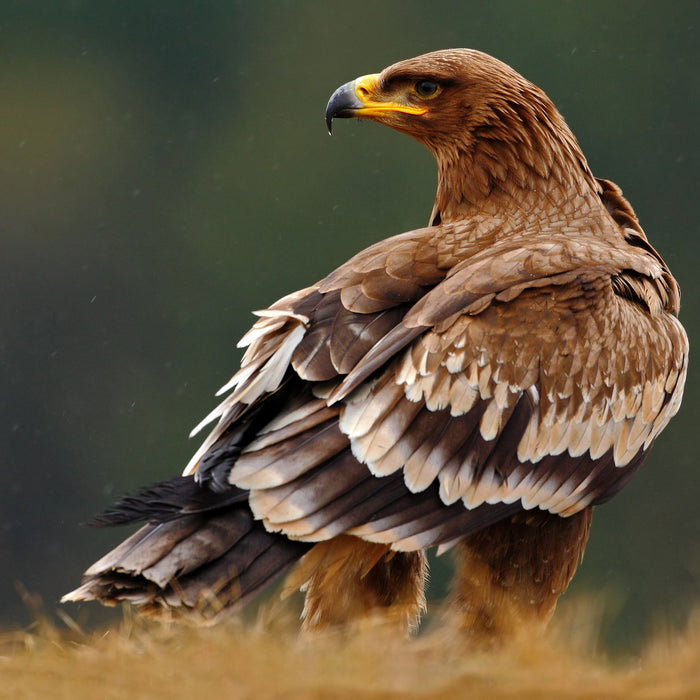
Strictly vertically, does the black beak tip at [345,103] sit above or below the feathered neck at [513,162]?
above

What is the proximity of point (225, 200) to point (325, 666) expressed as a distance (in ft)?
57.1

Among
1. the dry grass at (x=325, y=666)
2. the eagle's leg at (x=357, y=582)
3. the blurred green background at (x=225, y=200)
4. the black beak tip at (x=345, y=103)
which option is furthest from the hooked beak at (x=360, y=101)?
the blurred green background at (x=225, y=200)

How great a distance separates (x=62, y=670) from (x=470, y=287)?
1.55 m

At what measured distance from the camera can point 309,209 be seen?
18984mm

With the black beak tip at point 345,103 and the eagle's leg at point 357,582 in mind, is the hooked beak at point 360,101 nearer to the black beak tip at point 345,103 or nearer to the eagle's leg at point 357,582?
the black beak tip at point 345,103

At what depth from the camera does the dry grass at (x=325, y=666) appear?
9.21 feet

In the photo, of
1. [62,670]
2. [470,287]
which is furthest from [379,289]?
[62,670]

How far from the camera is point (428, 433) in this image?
374 centimetres

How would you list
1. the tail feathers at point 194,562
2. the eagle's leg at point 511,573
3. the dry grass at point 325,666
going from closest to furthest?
the dry grass at point 325,666
the tail feathers at point 194,562
the eagle's leg at point 511,573

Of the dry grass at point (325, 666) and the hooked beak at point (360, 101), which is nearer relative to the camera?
the dry grass at point (325, 666)

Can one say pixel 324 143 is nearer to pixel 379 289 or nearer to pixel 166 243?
pixel 166 243

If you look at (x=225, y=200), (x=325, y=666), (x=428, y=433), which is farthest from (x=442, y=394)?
(x=225, y=200)

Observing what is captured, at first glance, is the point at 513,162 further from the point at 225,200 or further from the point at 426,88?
the point at 225,200

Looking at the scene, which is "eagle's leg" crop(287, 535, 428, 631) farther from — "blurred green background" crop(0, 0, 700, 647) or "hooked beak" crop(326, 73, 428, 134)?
"blurred green background" crop(0, 0, 700, 647)
